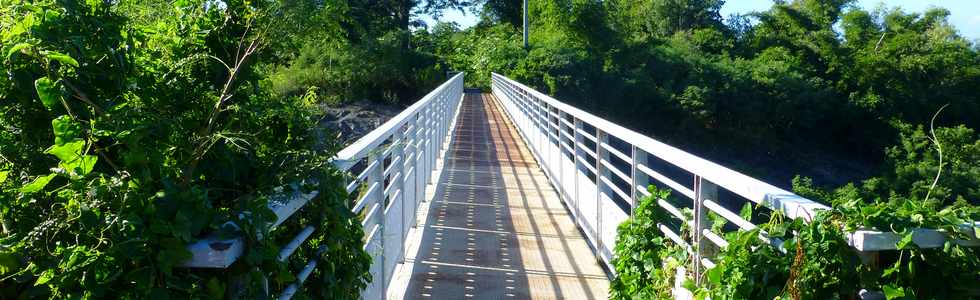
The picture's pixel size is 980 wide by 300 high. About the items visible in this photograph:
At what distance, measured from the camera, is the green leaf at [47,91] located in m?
2.09

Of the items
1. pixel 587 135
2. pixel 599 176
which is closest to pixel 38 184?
pixel 599 176

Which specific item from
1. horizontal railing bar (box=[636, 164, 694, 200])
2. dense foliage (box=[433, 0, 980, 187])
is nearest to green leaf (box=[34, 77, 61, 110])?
horizontal railing bar (box=[636, 164, 694, 200])

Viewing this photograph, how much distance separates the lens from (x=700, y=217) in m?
3.67

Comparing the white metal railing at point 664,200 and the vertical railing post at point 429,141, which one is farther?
the vertical railing post at point 429,141

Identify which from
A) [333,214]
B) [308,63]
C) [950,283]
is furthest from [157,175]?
[308,63]

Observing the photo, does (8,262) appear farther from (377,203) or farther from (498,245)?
(498,245)

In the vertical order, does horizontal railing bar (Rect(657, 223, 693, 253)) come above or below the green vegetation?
below

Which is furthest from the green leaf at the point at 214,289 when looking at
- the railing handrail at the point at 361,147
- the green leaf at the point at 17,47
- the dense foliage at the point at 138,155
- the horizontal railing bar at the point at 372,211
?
the horizontal railing bar at the point at 372,211

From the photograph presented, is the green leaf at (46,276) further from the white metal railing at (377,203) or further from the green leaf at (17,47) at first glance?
the green leaf at (17,47)

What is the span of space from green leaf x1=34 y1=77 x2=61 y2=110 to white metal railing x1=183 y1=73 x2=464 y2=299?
0.47 m

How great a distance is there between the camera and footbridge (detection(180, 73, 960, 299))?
3.25 meters

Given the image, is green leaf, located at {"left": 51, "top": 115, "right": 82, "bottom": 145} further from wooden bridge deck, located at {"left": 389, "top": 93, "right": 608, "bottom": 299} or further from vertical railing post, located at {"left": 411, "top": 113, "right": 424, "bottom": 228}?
vertical railing post, located at {"left": 411, "top": 113, "right": 424, "bottom": 228}

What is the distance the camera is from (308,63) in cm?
3875

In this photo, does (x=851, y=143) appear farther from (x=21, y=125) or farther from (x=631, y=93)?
(x=21, y=125)
